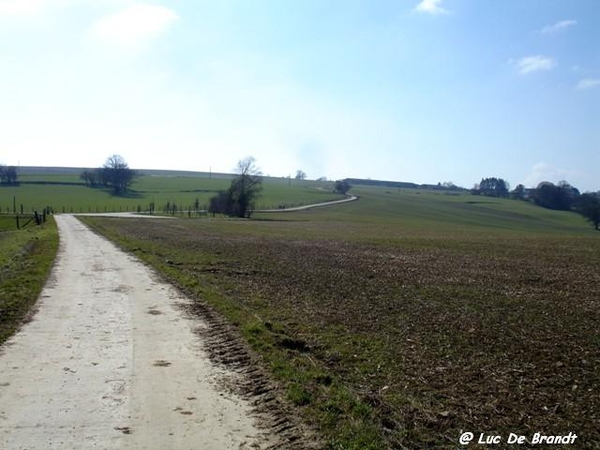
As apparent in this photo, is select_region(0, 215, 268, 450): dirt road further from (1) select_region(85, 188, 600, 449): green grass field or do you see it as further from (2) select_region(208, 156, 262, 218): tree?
(2) select_region(208, 156, 262, 218): tree

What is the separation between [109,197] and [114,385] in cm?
13994

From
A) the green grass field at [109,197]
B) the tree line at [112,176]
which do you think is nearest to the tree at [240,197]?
the green grass field at [109,197]

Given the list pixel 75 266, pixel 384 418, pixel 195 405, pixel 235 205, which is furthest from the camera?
pixel 235 205

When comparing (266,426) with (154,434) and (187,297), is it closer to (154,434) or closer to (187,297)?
(154,434)

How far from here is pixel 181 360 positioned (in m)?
9.68

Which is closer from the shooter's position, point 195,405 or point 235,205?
point 195,405

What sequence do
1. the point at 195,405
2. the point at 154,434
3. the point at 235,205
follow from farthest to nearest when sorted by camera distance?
1. the point at 235,205
2. the point at 195,405
3. the point at 154,434

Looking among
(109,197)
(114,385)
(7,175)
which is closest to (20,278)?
(114,385)

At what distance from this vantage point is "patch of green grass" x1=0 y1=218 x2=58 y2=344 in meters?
12.8

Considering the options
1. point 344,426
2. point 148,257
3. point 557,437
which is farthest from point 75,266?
point 557,437

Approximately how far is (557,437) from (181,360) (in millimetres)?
6039

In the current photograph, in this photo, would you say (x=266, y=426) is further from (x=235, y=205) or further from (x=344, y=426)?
(x=235, y=205)

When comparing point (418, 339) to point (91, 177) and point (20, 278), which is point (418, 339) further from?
point (91, 177)

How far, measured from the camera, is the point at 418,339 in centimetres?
1125
